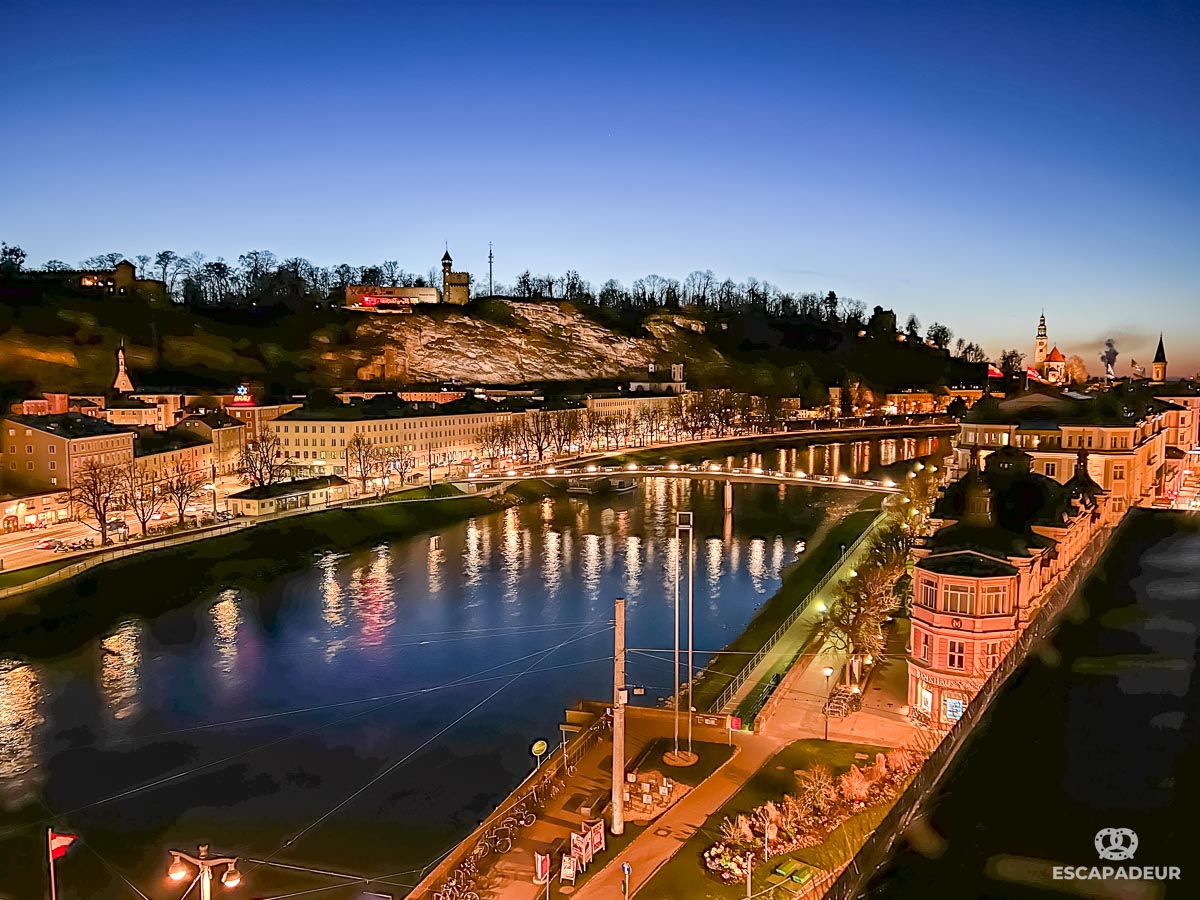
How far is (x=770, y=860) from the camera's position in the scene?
14.7 meters

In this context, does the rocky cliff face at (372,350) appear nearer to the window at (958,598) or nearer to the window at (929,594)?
the window at (929,594)

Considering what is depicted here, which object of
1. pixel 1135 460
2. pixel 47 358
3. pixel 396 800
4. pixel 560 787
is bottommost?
pixel 396 800

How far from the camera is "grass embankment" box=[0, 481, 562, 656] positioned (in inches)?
1371

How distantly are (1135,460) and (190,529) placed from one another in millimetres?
45952

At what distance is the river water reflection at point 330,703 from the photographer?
1934cm

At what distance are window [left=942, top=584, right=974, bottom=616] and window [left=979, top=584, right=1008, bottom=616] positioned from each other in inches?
9.7

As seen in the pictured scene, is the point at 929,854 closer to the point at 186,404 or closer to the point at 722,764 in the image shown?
the point at 722,764

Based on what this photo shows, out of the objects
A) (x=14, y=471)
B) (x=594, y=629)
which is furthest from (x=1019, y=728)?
(x=14, y=471)

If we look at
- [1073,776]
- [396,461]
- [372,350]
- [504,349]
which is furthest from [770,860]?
[504,349]

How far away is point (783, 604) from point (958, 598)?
15747 millimetres

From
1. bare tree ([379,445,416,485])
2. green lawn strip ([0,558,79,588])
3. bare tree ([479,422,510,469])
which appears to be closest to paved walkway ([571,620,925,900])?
green lawn strip ([0,558,79,588])

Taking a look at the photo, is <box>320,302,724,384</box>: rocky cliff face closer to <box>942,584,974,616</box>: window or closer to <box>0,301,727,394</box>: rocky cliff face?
<box>0,301,727,394</box>: rocky cliff face

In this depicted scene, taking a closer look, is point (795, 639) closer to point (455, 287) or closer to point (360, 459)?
point (360, 459)

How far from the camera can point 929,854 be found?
20.1 feet
